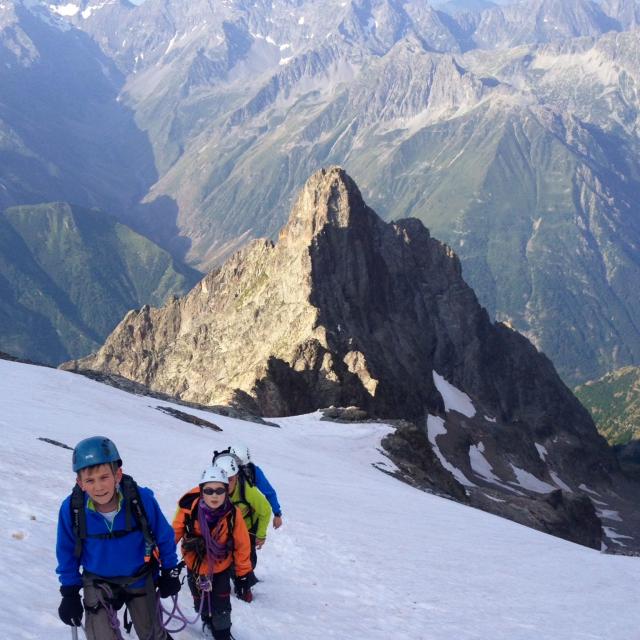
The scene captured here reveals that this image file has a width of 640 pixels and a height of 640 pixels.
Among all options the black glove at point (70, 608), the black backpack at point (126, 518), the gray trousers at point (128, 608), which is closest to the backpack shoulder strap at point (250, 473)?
the gray trousers at point (128, 608)

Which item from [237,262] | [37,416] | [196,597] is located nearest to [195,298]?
[237,262]

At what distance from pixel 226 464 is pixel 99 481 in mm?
3277

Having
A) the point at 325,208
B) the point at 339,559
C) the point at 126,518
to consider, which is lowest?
the point at 339,559

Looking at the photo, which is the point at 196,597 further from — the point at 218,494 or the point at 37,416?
the point at 37,416

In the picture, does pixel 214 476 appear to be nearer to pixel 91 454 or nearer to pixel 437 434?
pixel 91 454

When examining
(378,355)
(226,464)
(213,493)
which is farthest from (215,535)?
(378,355)

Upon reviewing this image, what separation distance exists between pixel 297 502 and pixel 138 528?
1658 centimetres

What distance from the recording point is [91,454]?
10.2 metres

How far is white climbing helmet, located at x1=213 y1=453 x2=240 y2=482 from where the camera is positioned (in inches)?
515

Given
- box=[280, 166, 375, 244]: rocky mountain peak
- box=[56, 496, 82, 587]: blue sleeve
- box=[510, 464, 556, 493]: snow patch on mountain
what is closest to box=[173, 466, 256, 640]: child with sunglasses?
box=[56, 496, 82, 587]: blue sleeve

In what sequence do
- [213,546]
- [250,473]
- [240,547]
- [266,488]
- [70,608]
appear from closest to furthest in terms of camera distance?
[70,608] < [213,546] < [240,547] < [250,473] < [266,488]

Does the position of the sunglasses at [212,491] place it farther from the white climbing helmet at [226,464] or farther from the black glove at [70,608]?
the black glove at [70,608]

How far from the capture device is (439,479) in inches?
2474

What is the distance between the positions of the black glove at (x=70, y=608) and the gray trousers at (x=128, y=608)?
0.93ft
